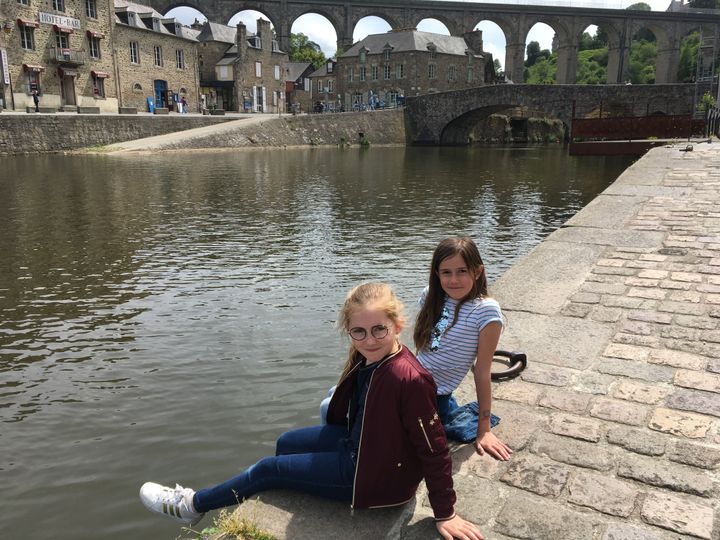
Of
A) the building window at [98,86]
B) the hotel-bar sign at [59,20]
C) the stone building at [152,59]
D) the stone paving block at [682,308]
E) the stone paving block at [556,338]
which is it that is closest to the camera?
the stone paving block at [556,338]

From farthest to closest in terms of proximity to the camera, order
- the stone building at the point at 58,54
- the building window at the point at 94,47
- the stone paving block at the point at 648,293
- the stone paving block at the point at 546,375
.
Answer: the building window at the point at 94,47 < the stone building at the point at 58,54 < the stone paving block at the point at 648,293 < the stone paving block at the point at 546,375

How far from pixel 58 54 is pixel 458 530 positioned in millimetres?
40005

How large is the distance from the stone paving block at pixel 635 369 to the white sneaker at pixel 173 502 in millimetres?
2456

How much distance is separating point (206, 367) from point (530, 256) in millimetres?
3475

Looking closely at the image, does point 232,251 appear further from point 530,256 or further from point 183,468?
point 183,468

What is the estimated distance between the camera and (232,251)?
9.70 metres

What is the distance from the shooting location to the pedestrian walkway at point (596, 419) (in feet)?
7.78

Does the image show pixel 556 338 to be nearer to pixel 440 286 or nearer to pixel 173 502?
pixel 440 286

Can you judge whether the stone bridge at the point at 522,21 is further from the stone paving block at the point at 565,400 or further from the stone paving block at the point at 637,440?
the stone paving block at the point at 637,440

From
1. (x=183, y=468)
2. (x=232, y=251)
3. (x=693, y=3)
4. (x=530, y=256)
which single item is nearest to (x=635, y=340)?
(x=530, y=256)

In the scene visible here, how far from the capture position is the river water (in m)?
3.80

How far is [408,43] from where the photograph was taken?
5803cm

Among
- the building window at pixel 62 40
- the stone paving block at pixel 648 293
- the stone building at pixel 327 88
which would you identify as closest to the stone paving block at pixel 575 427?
the stone paving block at pixel 648 293

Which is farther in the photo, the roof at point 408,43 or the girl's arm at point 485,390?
the roof at point 408,43
